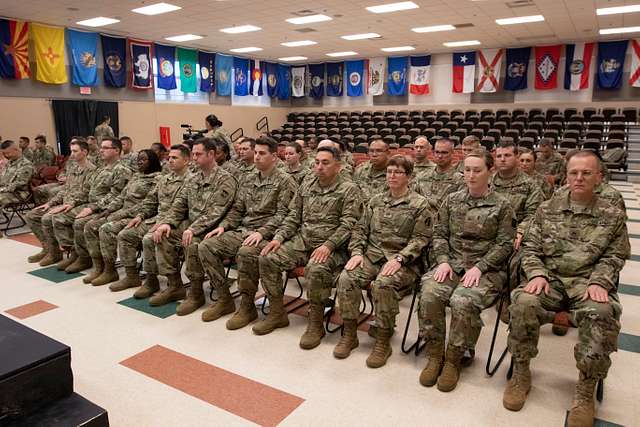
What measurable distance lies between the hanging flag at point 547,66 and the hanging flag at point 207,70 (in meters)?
10.5

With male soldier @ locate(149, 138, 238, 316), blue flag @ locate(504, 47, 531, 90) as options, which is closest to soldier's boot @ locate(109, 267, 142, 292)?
male soldier @ locate(149, 138, 238, 316)

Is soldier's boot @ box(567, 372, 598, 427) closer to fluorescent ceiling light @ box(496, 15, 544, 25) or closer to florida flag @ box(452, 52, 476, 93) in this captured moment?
fluorescent ceiling light @ box(496, 15, 544, 25)

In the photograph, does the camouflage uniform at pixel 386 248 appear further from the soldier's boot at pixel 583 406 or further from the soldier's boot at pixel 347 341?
the soldier's boot at pixel 583 406

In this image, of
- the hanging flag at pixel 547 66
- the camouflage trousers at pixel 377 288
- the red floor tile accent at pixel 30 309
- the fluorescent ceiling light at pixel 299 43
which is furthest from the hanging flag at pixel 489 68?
the red floor tile accent at pixel 30 309

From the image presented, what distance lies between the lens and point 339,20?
10.6 m

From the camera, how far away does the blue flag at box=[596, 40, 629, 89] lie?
1333cm

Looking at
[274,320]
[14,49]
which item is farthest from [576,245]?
[14,49]

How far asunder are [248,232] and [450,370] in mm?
1861

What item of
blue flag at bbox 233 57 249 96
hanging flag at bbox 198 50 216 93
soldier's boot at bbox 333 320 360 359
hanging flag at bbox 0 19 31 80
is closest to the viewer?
soldier's boot at bbox 333 320 360 359

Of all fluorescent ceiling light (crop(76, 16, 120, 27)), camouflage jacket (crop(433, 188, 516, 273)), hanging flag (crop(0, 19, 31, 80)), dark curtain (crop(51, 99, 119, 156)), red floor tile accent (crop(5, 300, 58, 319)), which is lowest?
red floor tile accent (crop(5, 300, 58, 319))

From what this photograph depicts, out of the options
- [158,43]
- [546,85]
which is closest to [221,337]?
[158,43]

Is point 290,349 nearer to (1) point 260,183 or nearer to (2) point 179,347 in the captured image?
(2) point 179,347

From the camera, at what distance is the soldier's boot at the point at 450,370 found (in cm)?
248

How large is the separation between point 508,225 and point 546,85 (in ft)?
44.9
